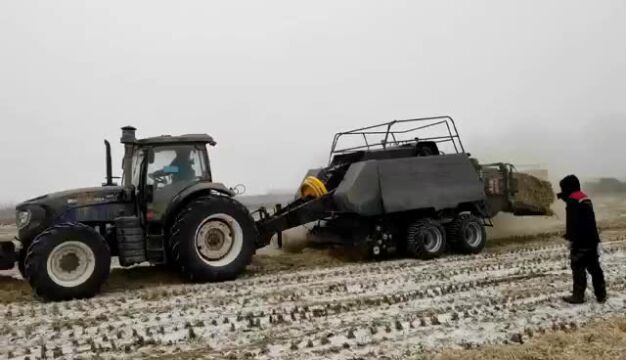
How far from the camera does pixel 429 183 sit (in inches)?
459

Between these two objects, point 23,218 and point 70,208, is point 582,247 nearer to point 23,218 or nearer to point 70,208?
point 70,208

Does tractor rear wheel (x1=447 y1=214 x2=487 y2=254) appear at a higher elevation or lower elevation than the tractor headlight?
lower

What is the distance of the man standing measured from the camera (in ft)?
21.8

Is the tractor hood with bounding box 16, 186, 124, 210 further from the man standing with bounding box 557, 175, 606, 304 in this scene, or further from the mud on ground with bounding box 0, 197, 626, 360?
the man standing with bounding box 557, 175, 606, 304

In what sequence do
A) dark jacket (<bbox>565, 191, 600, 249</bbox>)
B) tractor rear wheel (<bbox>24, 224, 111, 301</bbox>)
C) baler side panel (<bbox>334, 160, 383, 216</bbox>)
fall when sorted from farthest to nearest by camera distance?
baler side panel (<bbox>334, 160, 383, 216</bbox>) → tractor rear wheel (<bbox>24, 224, 111, 301</bbox>) → dark jacket (<bbox>565, 191, 600, 249</bbox>)

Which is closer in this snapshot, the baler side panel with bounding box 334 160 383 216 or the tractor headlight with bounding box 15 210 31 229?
the tractor headlight with bounding box 15 210 31 229

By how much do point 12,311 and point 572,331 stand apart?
6.12 m

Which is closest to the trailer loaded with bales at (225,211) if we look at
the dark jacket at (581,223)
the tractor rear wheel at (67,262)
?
the tractor rear wheel at (67,262)

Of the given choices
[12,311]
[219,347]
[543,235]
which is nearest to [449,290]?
[219,347]

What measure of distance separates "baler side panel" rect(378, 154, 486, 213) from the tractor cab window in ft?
11.4

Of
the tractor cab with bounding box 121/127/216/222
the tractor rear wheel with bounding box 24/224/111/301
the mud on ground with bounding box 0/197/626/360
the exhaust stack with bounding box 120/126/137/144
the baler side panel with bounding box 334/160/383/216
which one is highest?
the exhaust stack with bounding box 120/126/137/144

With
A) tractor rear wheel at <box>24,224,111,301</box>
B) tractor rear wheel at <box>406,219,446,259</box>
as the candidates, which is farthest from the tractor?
tractor rear wheel at <box>406,219,446,259</box>

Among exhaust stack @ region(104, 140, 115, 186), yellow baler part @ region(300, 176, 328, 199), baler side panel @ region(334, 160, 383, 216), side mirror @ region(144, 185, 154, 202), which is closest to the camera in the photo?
side mirror @ region(144, 185, 154, 202)

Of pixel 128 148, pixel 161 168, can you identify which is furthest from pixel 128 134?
pixel 161 168
